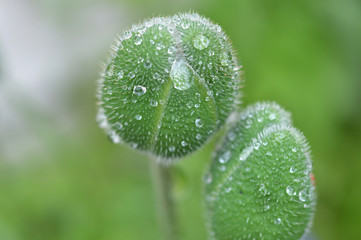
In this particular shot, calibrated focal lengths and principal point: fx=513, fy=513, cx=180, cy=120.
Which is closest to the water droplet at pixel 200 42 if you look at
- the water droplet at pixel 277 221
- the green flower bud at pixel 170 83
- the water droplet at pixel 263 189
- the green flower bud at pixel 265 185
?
the green flower bud at pixel 170 83

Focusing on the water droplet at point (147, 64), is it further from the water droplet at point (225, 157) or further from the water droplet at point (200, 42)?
the water droplet at point (225, 157)

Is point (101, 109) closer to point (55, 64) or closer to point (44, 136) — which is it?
point (44, 136)

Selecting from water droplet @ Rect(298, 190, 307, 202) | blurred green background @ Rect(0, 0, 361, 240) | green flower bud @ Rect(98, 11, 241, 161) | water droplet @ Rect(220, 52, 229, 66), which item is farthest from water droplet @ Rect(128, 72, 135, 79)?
blurred green background @ Rect(0, 0, 361, 240)

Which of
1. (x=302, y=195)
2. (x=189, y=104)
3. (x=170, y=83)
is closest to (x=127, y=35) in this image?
(x=170, y=83)

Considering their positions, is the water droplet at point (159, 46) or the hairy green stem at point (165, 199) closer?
the water droplet at point (159, 46)

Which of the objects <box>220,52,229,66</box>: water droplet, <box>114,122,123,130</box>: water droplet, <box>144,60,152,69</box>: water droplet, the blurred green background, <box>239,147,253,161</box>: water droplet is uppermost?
the blurred green background

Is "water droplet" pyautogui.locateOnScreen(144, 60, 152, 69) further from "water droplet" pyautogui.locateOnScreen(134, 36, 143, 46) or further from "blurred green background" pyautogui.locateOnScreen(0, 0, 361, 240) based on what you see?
"blurred green background" pyautogui.locateOnScreen(0, 0, 361, 240)

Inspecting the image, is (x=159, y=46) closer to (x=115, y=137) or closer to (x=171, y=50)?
(x=171, y=50)

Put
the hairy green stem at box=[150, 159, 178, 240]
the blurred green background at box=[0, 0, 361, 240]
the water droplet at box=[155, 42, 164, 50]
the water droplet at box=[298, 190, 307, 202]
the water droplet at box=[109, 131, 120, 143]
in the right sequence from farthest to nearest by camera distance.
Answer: the blurred green background at box=[0, 0, 361, 240], the hairy green stem at box=[150, 159, 178, 240], the water droplet at box=[109, 131, 120, 143], the water droplet at box=[298, 190, 307, 202], the water droplet at box=[155, 42, 164, 50]
